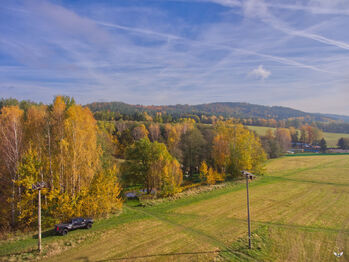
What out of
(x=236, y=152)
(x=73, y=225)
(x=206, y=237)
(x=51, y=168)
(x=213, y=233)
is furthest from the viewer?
(x=236, y=152)

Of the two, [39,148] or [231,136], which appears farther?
[231,136]

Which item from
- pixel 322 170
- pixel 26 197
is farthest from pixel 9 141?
pixel 322 170

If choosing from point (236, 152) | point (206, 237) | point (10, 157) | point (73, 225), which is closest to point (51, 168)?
point (10, 157)

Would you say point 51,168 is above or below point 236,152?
above

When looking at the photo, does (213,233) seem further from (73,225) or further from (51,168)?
(51,168)

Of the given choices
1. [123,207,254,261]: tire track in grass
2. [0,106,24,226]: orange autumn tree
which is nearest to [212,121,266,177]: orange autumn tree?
[123,207,254,261]: tire track in grass

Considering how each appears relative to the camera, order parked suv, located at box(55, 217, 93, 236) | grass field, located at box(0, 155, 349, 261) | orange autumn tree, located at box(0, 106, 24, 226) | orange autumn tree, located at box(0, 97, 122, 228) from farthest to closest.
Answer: orange autumn tree, located at box(0, 106, 24, 226) < orange autumn tree, located at box(0, 97, 122, 228) < parked suv, located at box(55, 217, 93, 236) < grass field, located at box(0, 155, 349, 261)

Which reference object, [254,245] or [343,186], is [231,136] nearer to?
[343,186]

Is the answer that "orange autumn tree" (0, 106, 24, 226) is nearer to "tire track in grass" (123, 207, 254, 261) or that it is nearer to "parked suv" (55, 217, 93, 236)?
"parked suv" (55, 217, 93, 236)
